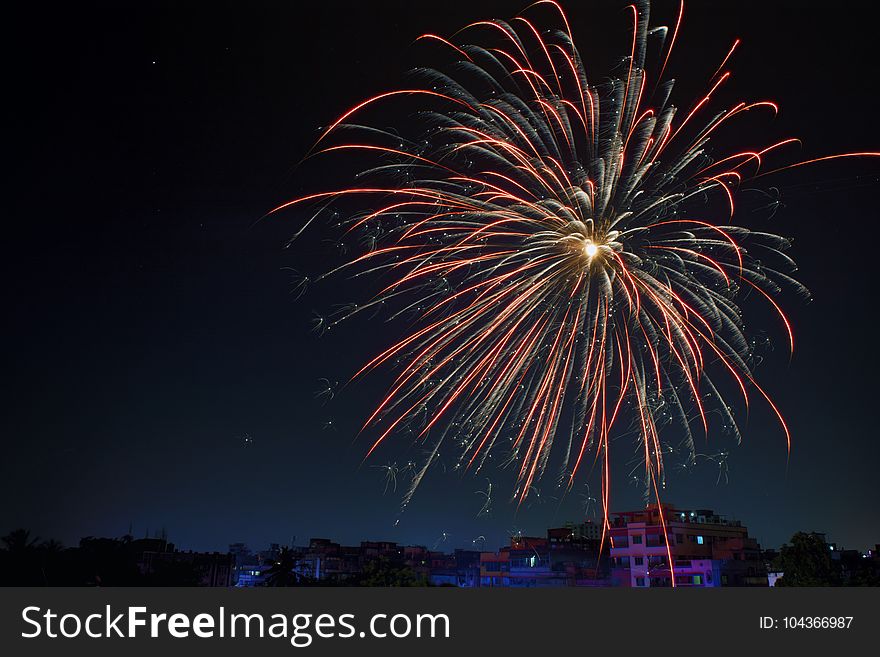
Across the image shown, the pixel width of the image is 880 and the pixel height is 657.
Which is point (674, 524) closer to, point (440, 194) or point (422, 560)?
point (440, 194)

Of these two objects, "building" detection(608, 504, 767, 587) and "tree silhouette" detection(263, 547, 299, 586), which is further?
"building" detection(608, 504, 767, 587)

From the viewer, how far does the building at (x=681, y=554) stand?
3588cm

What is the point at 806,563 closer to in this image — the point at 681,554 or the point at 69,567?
the point at 681,554

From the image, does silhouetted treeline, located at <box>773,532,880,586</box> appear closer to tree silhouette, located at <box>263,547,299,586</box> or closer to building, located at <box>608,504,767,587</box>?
building, located at <box>608,504,767,587</box>

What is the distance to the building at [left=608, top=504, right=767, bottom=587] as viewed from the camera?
35.9 m

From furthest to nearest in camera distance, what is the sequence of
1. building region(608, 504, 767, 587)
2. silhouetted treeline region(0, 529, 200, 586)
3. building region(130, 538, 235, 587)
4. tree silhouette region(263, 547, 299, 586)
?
1. building region(130, 538, 235, 587)
2. building region(608, 504, 767, 587)
3. tree silhouette region(263, 547, 299, 586)
4. silhouetted treeline region(0, 529, 200, 586)

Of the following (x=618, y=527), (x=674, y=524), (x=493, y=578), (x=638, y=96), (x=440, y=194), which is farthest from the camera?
(x=493, y=578)

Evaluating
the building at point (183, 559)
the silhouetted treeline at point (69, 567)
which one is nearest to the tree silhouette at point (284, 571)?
the silhouetted treeline at point (69, 567)

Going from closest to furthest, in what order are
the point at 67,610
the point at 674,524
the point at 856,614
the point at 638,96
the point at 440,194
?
the point at 67,610, the point at 856,614, the point at 638,96, the point at 440,194, the point at 674,524

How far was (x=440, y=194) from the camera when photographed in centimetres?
1398

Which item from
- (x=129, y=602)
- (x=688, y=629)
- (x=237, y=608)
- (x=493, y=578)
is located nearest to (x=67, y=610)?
(x=129, y=602)

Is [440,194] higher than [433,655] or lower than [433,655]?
higher

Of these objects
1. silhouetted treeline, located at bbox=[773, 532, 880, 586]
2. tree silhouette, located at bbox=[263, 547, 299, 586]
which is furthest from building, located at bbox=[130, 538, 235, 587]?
silhouetted treeline, located at bbox=[773, 532, 880, 586]

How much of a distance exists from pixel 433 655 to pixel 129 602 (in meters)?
3.74
